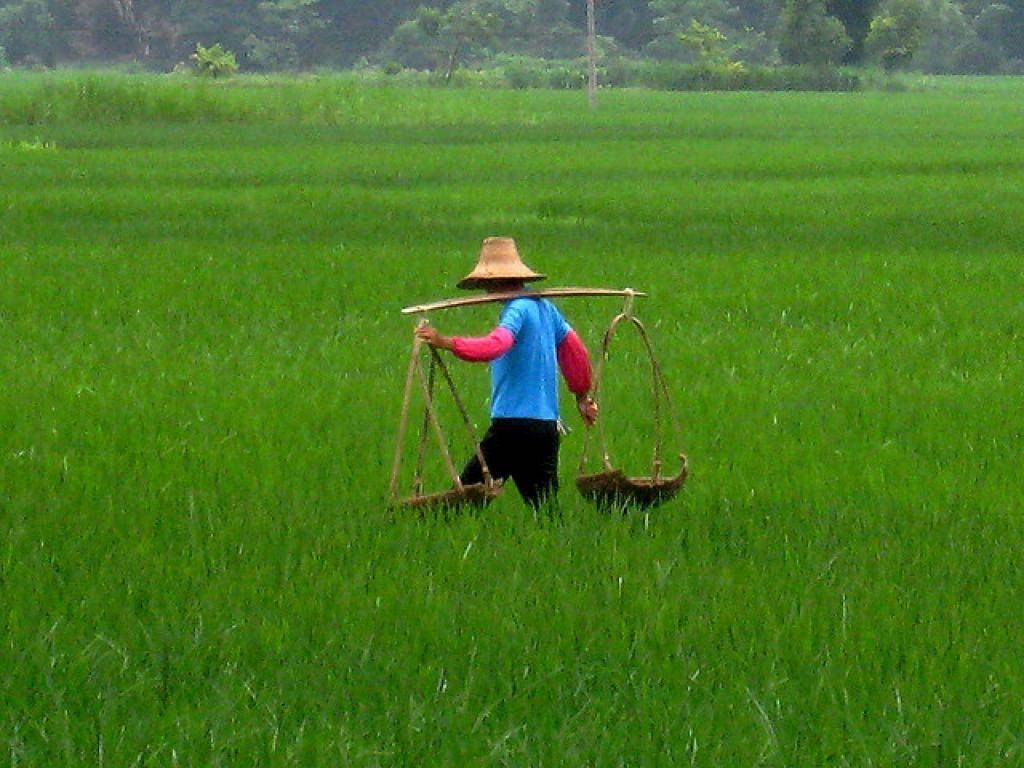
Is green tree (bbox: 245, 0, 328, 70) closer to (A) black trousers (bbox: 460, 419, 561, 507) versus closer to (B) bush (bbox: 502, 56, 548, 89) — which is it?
(B) bush (bbox: 502, 56, 548, 89)

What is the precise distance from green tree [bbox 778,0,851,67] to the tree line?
6.98 meters

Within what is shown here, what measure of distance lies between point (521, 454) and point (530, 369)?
0.26 m

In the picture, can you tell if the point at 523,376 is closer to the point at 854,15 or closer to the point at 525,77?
the point at 525,77

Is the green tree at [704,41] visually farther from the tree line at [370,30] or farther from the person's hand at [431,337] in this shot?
the person's hand at [431,337]

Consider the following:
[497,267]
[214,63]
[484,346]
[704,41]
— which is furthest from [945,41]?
[484,346]

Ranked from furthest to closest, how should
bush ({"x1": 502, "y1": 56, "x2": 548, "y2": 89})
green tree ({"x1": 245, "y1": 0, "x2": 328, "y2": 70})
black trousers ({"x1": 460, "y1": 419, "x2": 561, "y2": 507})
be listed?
green tree ({"x1": 245, "y1": 0, "x2": 328, "y2": 70})
bush ({"x1": 502, "y1": 56, "x2": 548, "y2": 89})
black trousers ({"x1": 460, "y1": 419, "x2": 561, "y2": 507})

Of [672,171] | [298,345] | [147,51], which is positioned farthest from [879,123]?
[147,51]

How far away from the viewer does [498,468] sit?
5.72m

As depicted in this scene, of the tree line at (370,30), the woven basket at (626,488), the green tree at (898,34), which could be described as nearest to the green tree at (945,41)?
the tree line at (370,30)

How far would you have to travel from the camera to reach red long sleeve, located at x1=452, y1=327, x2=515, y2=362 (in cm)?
512

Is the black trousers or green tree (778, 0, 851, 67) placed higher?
the black trousers

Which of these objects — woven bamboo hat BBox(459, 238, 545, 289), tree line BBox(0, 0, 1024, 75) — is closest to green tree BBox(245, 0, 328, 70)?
tree line BBox(0, 0, 1024, 75)

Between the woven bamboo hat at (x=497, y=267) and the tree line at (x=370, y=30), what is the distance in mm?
82369

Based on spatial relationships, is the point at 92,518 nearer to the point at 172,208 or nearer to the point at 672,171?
the point at 172,208
